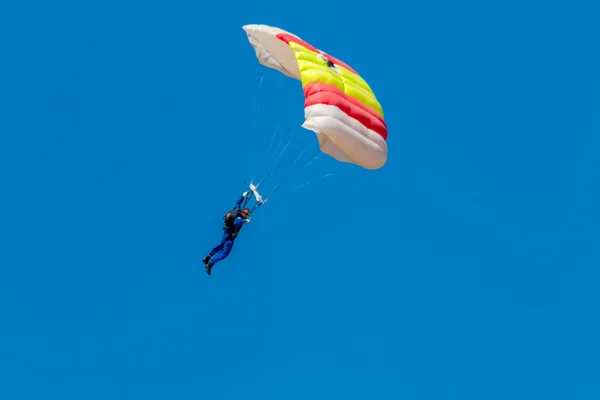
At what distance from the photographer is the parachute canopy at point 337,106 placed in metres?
21.9

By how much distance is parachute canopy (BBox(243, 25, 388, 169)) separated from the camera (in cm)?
2186

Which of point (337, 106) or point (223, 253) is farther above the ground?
point (337, 106)

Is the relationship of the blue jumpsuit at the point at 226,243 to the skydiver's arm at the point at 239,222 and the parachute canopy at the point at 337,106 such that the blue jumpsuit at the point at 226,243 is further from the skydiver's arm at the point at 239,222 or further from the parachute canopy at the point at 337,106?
the parachute canopy at the point at 337,106

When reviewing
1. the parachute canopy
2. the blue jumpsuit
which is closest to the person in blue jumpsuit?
the blue jumpsuit

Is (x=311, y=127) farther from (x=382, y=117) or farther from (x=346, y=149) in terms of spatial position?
(x=382, y=117)

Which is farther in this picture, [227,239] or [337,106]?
[227,239]

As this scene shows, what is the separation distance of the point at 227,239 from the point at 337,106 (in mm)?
4010

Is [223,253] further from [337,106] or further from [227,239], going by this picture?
[337,106]

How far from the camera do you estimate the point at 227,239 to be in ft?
79.2

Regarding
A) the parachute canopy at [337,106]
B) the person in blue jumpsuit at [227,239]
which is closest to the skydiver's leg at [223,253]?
the person in blue jumpsuit at [227,239]

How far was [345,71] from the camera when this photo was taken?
23953 mm

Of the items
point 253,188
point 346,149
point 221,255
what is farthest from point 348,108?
point 221,255

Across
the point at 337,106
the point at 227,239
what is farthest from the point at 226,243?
the point at 337,106

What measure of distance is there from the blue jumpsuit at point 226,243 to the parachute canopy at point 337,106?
2.55m
